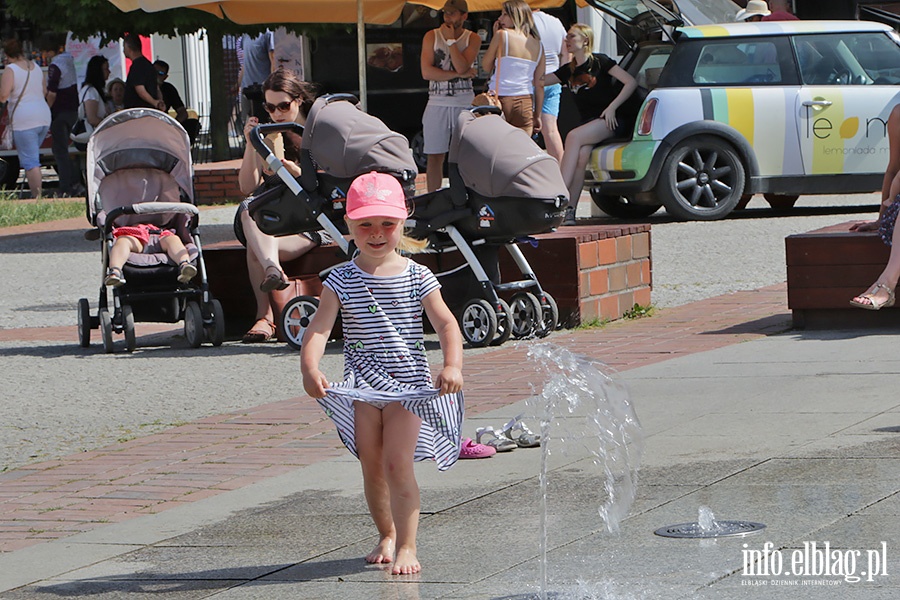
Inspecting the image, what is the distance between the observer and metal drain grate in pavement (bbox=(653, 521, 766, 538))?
196 inches

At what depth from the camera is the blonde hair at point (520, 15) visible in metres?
14.5

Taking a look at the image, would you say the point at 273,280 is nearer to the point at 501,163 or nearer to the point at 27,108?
the point at 501,163

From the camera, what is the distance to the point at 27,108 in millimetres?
22344

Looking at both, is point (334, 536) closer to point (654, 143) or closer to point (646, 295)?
point (646, 295)

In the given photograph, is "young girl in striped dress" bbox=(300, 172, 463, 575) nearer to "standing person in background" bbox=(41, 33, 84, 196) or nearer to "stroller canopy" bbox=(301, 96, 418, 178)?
"stroller canopy" bbox=(301, 96, 418, 178)

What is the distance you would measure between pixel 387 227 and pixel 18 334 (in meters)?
6.93

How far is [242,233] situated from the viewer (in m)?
10.4

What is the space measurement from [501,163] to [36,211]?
12089 mm

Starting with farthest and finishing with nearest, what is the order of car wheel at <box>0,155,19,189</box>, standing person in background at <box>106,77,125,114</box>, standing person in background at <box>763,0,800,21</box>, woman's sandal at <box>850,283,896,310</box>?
1. car wheel at <box>0,155,19,189</box>
2. standing person in background at <box>106,77,125,114</box>
3. standing person in background at <box>763,0,800,21</box>
4. woman's sandal at <box>850,283,896,310</box>

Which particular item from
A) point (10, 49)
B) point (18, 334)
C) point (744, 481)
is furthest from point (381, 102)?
point (744, 481)

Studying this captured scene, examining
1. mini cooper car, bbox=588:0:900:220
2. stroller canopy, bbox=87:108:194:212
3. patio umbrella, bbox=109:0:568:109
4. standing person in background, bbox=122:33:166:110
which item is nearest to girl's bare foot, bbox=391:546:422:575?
stroller canopy, bbox=87:108:194:212

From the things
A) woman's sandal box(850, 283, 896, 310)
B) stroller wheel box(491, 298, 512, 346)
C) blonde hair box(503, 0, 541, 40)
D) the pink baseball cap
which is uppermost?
blonde hair box(503, 0, 541, 40)

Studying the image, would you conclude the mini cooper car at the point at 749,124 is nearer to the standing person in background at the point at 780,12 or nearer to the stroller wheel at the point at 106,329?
the standing person in background at the point at 780,12

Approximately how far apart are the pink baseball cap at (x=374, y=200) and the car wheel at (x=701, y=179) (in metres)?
10.3
